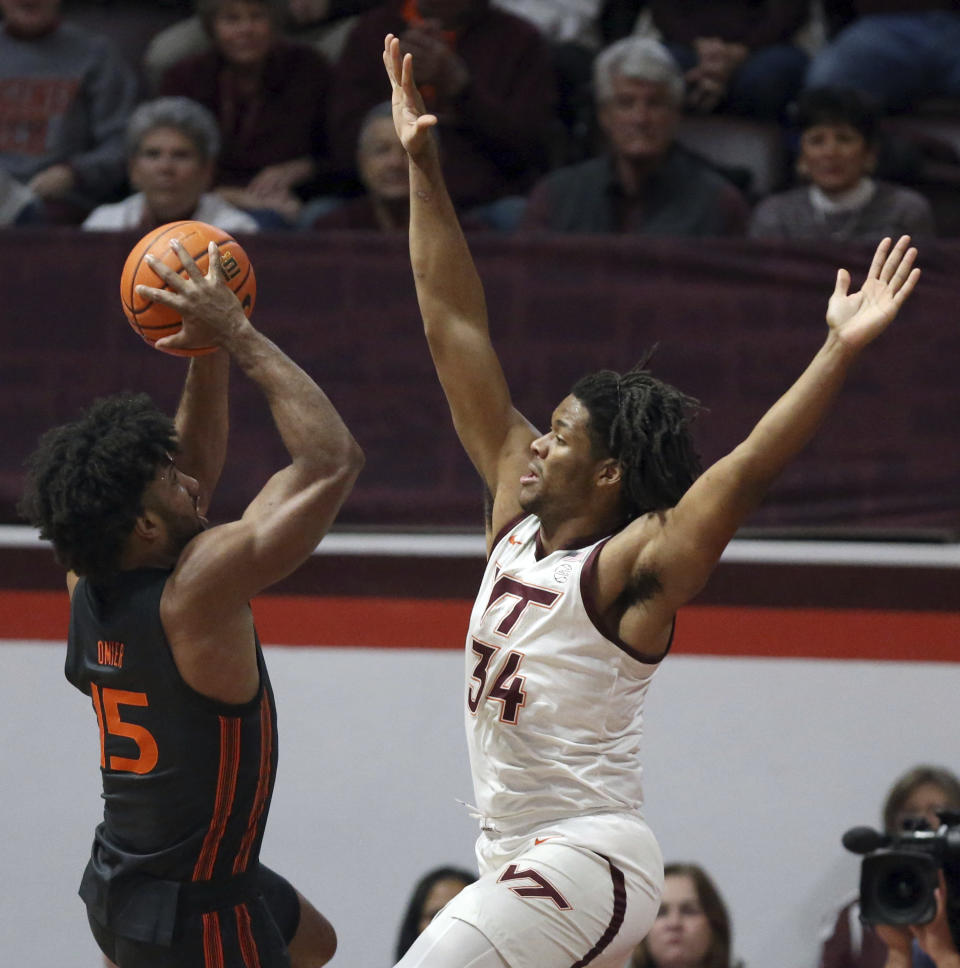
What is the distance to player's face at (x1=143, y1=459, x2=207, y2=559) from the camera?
3.75 m

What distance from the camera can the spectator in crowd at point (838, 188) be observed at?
6180 mm

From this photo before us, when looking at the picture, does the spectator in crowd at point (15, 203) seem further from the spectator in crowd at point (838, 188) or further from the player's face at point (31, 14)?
the spectator in crowd at point (838, 188)

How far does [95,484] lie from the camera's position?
3689 mm

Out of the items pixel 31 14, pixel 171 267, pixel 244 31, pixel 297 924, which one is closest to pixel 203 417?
pixel 171 267

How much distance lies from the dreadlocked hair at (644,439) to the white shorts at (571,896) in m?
0.78

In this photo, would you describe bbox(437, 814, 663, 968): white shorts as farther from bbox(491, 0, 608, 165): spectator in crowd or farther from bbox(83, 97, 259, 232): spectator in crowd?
bbox(491, 0, 608, 165): spectator in crowd

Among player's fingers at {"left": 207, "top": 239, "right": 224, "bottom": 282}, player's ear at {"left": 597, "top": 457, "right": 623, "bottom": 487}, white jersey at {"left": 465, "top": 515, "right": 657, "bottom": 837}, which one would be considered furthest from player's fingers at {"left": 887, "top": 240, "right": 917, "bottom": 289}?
player's fingers at {"left": 207, "top": 239, "right": 224, "bottom": 282}

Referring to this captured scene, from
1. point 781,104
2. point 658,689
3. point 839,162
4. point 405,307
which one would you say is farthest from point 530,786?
point 781,104

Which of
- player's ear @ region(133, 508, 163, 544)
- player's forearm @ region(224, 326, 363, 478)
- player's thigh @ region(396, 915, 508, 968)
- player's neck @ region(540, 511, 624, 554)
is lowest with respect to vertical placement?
player's thigh @ region(396, 915, 508, 968)

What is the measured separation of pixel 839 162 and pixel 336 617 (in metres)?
2.60

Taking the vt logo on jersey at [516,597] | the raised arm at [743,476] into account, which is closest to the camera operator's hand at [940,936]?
the raised arm at [743,476]

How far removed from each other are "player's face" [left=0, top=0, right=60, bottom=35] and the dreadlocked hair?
13.5ft

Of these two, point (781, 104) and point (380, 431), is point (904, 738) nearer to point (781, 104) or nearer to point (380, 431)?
point (380, 431)

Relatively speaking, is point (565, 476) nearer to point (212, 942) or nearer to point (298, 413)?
point (298, 413)
